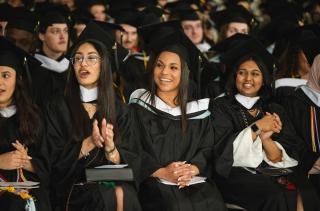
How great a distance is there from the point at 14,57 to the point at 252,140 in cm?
217

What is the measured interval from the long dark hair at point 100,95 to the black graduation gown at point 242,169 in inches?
39.3

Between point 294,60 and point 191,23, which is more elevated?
point 191,23

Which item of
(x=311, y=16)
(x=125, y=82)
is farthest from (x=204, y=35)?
(x=125, y=82)

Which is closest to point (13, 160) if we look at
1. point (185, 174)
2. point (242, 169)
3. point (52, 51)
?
point (185, 174)

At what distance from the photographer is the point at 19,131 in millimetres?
4523

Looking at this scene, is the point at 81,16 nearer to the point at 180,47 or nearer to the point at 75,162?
the point at 180,47

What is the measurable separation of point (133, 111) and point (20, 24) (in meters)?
2.11

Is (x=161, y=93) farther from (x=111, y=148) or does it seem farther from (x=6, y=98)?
(x=6, y=98)

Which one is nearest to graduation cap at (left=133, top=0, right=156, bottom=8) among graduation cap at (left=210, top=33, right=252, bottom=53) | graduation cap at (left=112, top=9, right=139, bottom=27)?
graduation cap at (left=112, top=9, right=139, bottom=27)

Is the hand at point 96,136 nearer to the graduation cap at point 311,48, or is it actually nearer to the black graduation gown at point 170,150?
the black graduation gown at point 170,150

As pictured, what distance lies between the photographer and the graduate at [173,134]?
4500 mm

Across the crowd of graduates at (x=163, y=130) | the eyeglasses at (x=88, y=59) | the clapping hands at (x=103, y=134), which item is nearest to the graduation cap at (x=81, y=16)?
the crowd of graduates at (x=163, y=130)

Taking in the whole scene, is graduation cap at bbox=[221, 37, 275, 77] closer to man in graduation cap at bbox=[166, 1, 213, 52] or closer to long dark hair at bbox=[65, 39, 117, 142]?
long dark hair at bbox=[65, 39, 117, 142]

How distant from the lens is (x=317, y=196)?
15.5 feet
